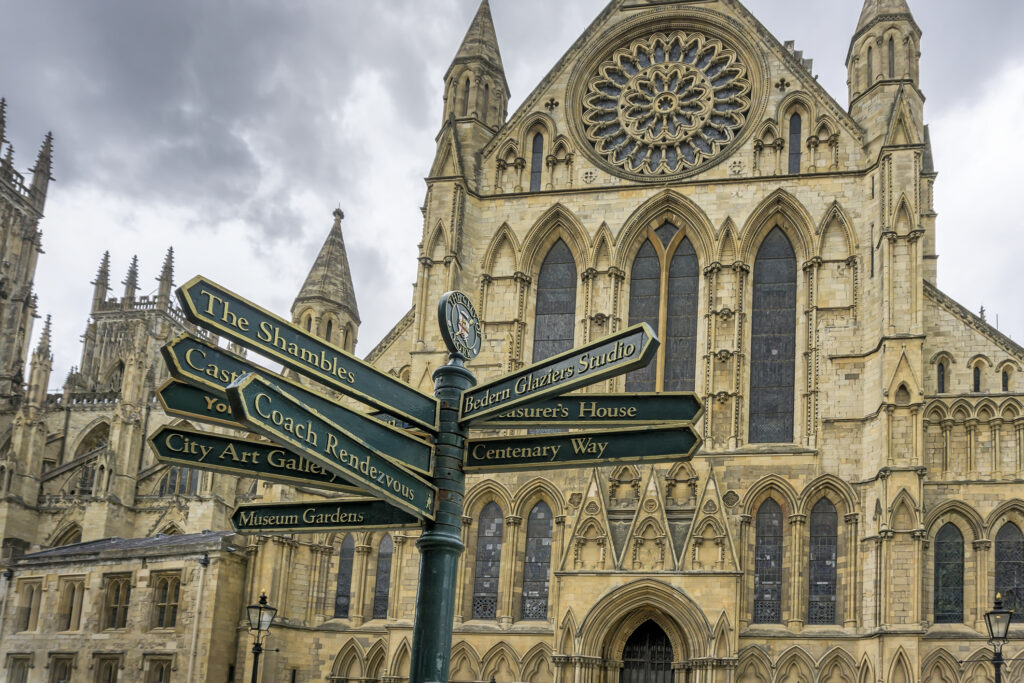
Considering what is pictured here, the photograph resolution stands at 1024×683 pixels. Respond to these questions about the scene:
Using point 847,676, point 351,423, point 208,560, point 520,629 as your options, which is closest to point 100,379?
point 208,560

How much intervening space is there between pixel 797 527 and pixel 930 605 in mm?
3210

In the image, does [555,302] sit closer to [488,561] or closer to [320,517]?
[488,561]

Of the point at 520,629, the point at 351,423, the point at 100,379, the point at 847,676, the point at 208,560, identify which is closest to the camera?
the point at 351,423

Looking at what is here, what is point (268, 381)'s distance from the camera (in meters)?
6.29

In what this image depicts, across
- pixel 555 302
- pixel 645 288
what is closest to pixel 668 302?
pixel 645 288

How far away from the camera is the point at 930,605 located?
25.2m

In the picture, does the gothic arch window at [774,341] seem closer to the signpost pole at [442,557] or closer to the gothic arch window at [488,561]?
the gothic arch window at [488,561]

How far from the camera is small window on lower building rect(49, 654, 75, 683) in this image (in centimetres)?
3182

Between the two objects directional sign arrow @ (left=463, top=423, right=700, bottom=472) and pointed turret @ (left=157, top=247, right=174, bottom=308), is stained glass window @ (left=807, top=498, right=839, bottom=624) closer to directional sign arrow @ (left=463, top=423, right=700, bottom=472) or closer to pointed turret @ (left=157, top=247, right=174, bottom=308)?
directional sign arrow @ (left=463, top=423, right=700, bottom=472)

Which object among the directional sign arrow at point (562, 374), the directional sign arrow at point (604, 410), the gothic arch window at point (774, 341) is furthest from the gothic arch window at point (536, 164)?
the directional sign arrow at point (562, 374)

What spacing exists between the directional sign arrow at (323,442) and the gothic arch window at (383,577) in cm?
2191

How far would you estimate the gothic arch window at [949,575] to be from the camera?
25.3 meters

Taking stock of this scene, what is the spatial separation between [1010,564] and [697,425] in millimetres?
7338

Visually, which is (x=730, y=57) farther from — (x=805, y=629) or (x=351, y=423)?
(x=351, y=423)
